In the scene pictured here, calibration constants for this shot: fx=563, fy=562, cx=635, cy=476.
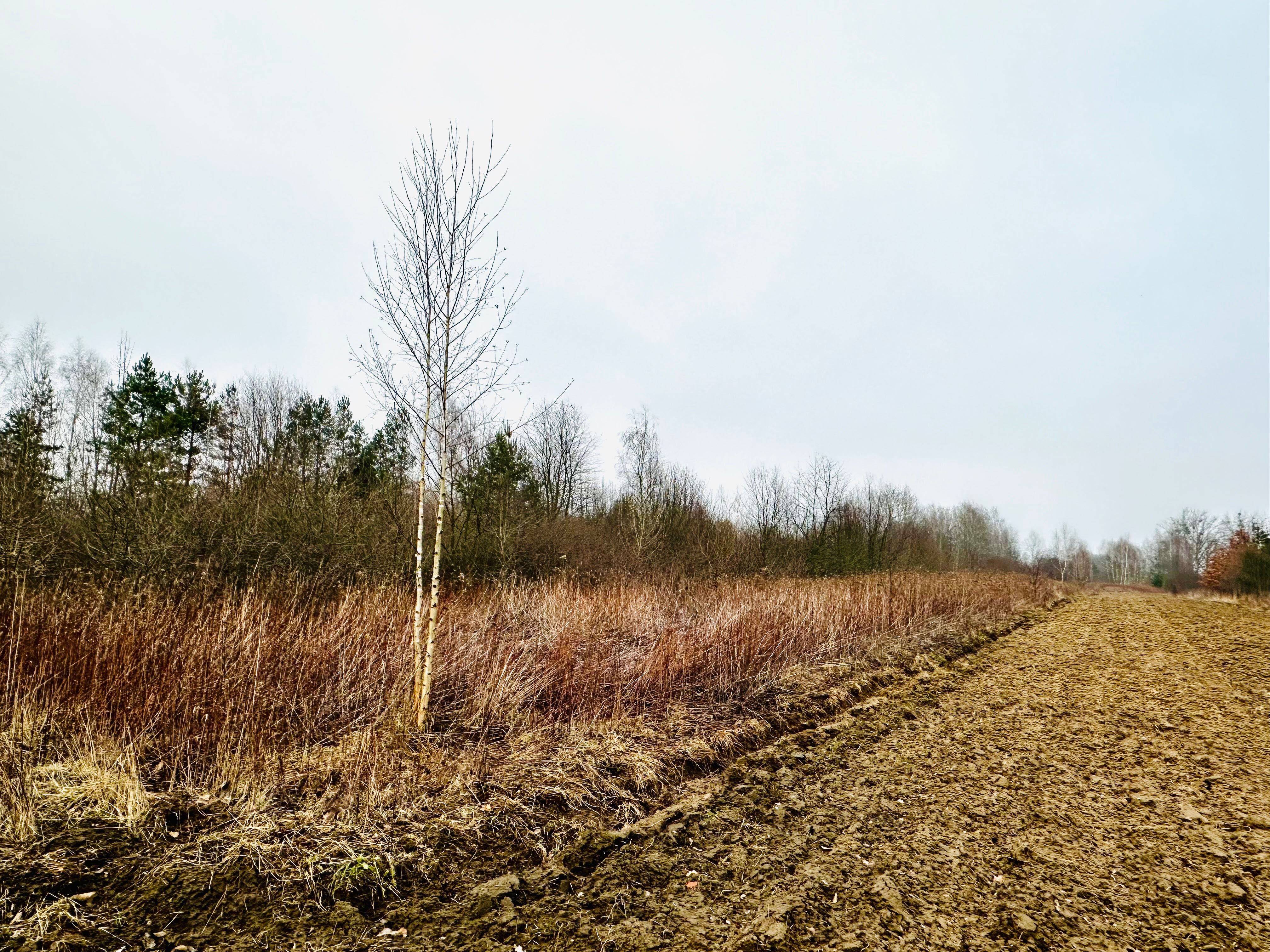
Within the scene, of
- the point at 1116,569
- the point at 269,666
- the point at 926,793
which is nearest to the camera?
the point at 926,793

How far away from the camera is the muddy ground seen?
7.57ft

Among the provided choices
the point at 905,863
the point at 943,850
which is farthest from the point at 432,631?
the point at 943,850

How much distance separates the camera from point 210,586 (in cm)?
767

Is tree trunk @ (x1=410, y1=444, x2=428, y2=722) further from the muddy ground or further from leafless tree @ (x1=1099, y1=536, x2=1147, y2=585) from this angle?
leafless tree @ (x1=1099, y1=536, x2=1147, y2=585)

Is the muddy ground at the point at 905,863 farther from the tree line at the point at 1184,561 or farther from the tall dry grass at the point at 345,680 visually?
the tree line at the point at 1184,561

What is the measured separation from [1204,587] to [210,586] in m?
40.2

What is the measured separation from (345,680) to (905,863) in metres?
4.05

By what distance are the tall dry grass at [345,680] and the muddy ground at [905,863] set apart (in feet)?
2.81

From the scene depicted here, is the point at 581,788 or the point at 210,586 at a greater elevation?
the point at 210,586

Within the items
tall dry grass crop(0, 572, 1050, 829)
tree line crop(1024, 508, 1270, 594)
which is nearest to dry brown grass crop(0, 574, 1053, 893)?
tall dry grass crop(0, 572, 1050, 829)

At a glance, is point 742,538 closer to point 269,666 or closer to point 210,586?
point 210,586

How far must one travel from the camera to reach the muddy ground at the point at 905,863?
2.31m

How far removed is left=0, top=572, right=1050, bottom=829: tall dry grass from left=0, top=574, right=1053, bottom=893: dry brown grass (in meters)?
0.02

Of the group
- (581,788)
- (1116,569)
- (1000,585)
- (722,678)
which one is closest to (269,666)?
(581,788)
